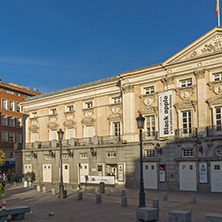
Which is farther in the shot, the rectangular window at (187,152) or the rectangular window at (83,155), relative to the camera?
the rectangular window at (83,155)

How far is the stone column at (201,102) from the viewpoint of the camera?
1156 inches

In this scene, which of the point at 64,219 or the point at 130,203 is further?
the point at 130,203

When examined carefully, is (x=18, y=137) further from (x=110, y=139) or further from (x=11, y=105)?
(x=110, y=139)

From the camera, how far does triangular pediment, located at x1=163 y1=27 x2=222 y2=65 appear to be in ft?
95.8

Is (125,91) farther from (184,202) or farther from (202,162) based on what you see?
(184,202)

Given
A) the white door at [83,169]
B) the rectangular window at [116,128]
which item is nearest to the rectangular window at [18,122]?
the white door at [83,169]

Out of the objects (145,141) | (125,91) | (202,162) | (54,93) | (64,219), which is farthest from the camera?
(54,93)

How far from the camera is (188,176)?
29.7 m

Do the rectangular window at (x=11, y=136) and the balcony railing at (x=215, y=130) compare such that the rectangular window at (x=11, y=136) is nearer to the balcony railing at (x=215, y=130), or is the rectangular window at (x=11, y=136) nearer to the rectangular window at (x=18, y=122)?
the rectangular window at (x=18, y=122)

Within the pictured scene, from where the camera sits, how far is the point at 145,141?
107 feet

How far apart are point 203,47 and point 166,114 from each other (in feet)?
24.2

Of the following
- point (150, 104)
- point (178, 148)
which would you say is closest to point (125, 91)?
point (150, 104)

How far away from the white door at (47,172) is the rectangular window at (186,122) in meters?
20.1

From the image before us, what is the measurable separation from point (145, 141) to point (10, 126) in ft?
107
